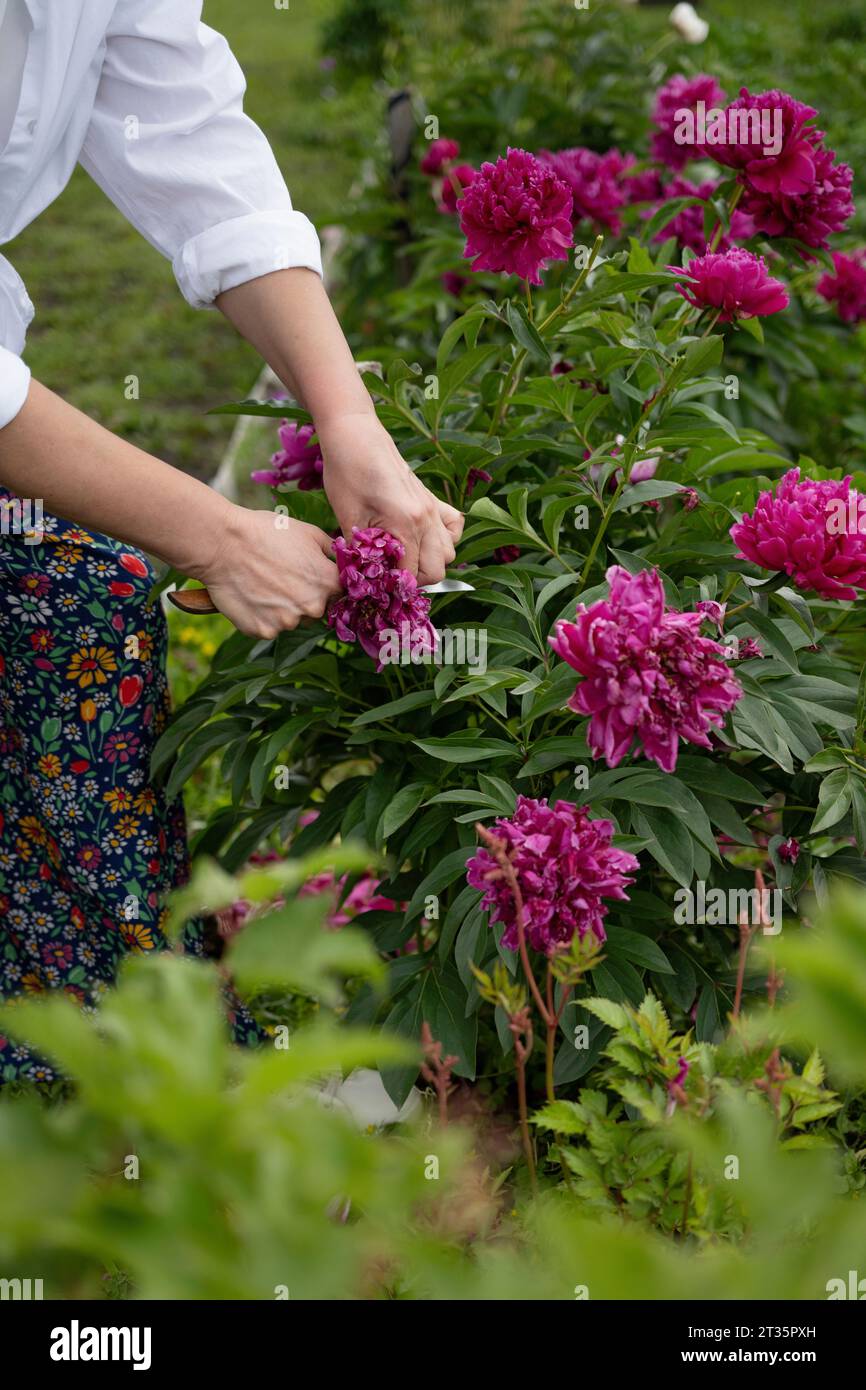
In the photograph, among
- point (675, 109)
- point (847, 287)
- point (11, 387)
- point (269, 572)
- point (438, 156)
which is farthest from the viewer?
point (438, 156)

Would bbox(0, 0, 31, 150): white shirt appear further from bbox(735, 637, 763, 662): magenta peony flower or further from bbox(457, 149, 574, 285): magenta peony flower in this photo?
bbox(735, 637, 763, 662): magenta peony flower

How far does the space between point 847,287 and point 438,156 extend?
119 cm

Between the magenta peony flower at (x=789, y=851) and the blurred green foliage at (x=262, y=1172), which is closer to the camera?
the blurred green foliage at (x=262, y=1172)

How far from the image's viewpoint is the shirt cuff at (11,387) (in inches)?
52.7

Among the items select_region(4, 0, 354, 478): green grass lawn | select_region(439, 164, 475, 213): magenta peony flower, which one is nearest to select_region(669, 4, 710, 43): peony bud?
select_region(4, 0, 354, 478): green grass lawn

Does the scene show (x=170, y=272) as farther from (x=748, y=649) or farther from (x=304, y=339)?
(x=748, y=649)

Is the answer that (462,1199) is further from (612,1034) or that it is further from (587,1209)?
(612,1034)

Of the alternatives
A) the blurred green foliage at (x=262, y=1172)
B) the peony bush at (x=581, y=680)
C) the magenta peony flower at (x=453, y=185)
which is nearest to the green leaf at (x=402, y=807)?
the peony bush at (x=581, y=680)

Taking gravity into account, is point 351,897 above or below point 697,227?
below

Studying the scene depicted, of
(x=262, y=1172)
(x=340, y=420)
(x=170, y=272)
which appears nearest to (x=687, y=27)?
(x=170, y=272)

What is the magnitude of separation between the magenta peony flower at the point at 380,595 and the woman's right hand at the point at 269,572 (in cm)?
5

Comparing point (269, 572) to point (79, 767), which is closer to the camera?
point (269, 572)

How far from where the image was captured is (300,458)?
1.69 m

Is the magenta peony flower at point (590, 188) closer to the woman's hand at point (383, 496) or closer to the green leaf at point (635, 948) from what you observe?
the woman's hand at point (383, 496)
